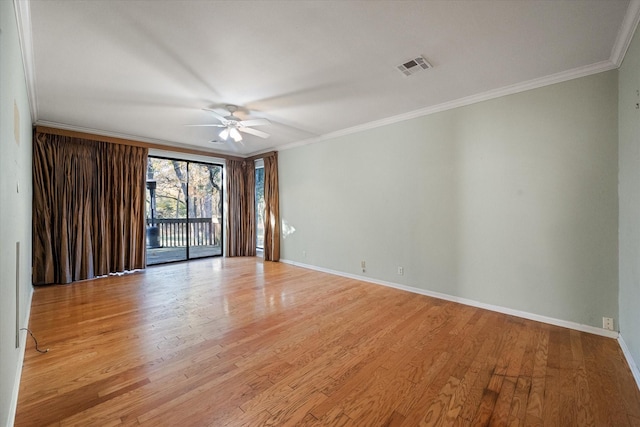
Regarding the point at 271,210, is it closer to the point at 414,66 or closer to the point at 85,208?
the point at 85,208

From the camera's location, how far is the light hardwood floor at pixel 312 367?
156cm

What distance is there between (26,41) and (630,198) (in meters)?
5.02

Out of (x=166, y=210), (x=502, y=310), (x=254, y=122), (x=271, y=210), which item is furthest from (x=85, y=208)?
(x=502, y=310)

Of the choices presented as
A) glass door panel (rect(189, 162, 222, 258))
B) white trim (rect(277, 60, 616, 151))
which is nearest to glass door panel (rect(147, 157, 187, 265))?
glass door panel (rect(189, 162, 222, 258))

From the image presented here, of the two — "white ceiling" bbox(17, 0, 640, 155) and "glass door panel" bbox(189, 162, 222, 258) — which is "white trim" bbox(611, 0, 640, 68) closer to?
"white ceiling" bbox(17, 0, 640, 155)

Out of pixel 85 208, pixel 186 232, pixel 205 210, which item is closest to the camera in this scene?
pixel 85 208

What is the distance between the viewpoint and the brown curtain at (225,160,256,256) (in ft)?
21.6

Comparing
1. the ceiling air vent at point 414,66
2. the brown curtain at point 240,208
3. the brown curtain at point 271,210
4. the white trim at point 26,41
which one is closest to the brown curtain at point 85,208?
the white trim at point 26,41

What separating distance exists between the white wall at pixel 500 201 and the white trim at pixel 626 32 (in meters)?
0.22

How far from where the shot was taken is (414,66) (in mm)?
2564

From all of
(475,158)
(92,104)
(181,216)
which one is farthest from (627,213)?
(181,216)

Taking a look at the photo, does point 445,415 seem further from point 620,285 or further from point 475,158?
point 475,158

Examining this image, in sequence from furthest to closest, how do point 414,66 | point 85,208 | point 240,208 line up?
point 240,208 → point 85,208 → point 414,66

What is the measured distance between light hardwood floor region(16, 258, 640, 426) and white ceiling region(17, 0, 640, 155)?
101 inches
